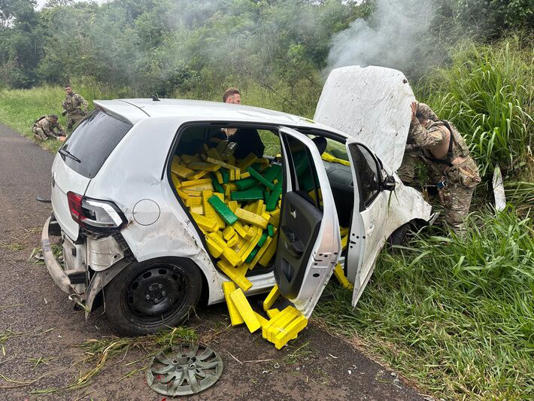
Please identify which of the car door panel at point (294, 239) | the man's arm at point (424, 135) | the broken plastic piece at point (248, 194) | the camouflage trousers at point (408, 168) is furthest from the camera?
the camouflage trousers at point (408, 168)

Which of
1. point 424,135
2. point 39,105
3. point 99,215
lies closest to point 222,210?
point 99,215

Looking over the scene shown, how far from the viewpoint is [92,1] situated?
22.0m

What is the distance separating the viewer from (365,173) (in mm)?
3236

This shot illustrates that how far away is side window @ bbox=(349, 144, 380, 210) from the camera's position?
313cm

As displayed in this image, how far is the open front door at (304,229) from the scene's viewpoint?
273cm

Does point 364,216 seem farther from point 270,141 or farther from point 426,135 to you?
point 270,141

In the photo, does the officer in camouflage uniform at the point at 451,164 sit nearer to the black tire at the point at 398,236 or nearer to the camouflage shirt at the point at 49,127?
the black tire at the point at 398,236

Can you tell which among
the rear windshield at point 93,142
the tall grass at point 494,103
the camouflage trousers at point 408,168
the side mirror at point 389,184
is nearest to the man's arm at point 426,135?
the camouflage trousers at point 408,168

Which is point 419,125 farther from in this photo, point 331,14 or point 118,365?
point 331,14

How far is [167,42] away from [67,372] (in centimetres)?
1421

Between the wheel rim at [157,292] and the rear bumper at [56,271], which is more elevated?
the rear bumper at [56,271]

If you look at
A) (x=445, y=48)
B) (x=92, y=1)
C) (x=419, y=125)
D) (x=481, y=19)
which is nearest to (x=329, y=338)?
(x=419, y=125)

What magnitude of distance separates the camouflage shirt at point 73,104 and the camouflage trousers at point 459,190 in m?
9.58

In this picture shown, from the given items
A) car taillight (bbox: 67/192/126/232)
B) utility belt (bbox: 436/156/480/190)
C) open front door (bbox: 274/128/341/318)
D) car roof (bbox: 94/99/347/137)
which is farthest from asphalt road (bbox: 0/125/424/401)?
utility belt (bbox: 436/156/480/190)
